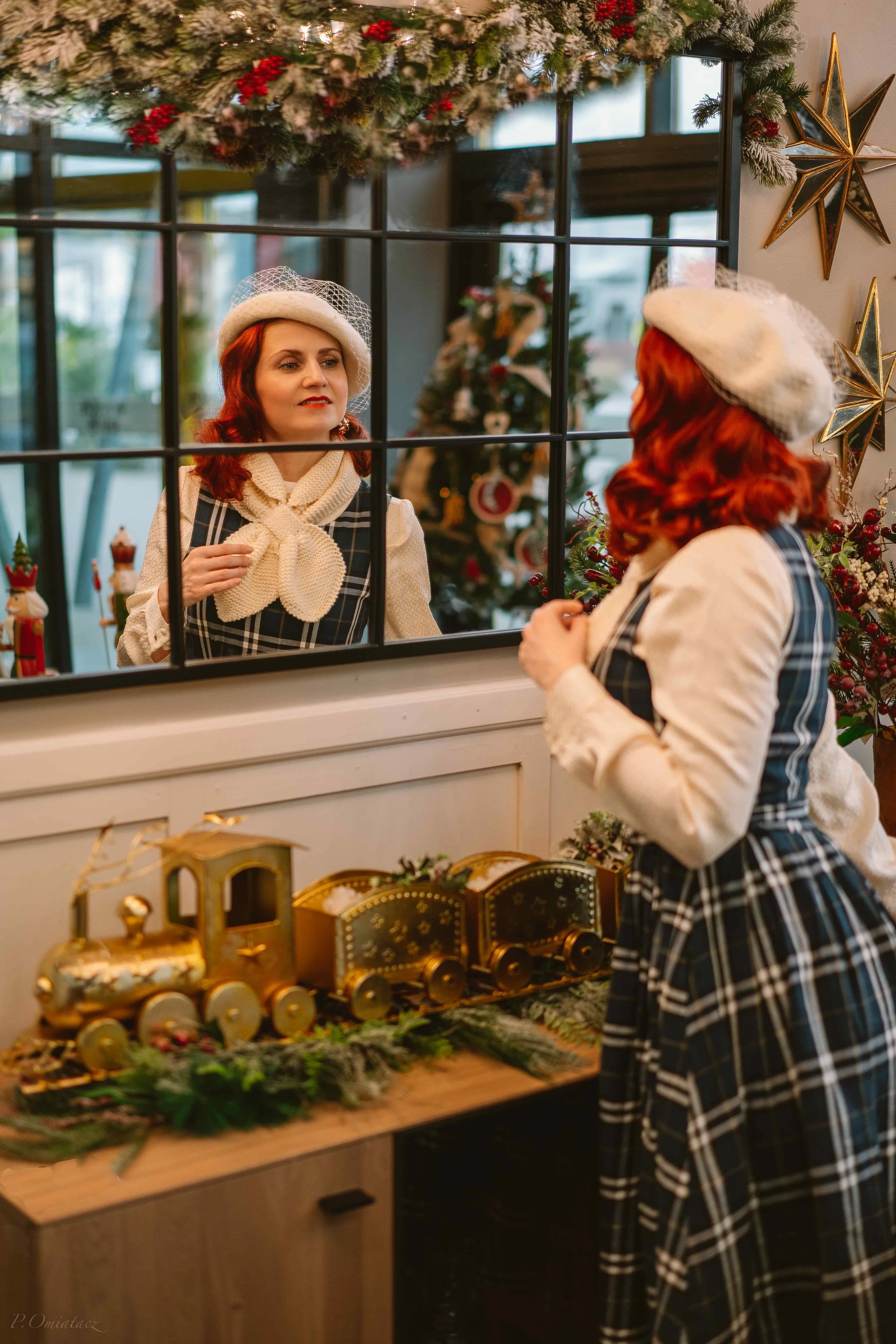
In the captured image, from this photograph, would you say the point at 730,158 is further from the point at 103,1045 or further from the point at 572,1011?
the point at 103,1045

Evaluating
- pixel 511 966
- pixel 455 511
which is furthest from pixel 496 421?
pixel 511 966

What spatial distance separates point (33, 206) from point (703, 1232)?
2811 mm

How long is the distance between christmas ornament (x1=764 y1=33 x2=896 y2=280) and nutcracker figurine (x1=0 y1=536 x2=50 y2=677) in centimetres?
162

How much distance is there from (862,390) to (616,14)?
3.44ft

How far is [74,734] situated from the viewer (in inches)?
81.9

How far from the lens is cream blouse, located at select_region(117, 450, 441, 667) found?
7.25 ft

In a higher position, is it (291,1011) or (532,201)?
(532,201)

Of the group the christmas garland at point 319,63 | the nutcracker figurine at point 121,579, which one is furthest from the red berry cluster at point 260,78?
the nutcracker figurine at point 121,579

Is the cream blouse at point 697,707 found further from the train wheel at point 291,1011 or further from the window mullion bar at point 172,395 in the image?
the window mullion bar at point 172,395

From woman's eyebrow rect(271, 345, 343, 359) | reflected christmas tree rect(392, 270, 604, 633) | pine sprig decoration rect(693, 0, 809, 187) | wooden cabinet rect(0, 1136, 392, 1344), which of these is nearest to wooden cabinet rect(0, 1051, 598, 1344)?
wooden cabinet rect(0, 1136, 392, 1344)

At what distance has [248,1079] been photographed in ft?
5.65

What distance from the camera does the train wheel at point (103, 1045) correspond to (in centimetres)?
173

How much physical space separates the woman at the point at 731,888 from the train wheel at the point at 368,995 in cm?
36

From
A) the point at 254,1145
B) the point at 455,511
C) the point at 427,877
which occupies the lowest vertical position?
the point at 254,1145
